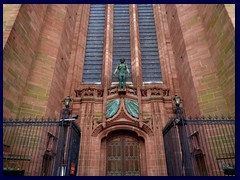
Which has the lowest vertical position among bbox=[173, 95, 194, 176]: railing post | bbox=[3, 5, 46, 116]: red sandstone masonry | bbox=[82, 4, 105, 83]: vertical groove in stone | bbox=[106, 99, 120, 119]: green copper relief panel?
bbox=[173, 95, 194, 176]: railing post

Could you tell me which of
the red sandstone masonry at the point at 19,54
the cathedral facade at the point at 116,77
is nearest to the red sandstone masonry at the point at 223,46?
the cathedral facade at the point at 116,77

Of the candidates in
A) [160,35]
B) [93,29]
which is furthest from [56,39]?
[160,35]

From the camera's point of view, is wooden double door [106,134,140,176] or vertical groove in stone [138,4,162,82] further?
vertical groove in stone [138,4,162,82]

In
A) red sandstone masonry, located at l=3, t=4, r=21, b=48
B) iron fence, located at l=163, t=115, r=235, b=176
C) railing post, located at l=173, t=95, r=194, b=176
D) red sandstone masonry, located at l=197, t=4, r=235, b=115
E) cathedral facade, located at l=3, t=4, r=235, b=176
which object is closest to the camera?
railing post, located at l=173, t=95, r=194, b=176

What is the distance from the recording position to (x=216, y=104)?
420 inches

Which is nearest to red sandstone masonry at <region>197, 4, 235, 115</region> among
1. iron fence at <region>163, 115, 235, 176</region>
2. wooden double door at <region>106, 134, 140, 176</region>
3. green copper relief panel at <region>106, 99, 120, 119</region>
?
iron fence at <region>163, 115, 235, 176</region>

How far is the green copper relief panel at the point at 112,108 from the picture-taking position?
36.5 feet

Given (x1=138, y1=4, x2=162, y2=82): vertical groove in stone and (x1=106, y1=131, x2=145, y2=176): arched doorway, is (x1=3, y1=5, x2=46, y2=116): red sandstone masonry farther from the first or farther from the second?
(x1=138, y1=4, x2=162, y2=82): vertical groove in stone

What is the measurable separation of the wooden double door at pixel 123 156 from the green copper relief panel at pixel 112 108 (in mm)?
1150

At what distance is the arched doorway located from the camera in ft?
33.7

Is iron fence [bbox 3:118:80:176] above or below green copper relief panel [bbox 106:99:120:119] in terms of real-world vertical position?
below

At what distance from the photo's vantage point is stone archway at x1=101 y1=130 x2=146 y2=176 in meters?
10.3

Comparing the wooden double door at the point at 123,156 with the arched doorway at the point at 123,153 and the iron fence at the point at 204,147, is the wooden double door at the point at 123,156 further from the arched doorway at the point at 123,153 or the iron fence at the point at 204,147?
the iron fence at the point at 204,147

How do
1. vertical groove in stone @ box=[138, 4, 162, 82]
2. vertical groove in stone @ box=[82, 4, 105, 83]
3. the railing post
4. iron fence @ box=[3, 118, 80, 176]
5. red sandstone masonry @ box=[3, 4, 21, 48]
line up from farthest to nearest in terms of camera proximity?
1. vertical groove in stone @ box=[82, 4, 105, 83]
2. vertical groove in stone @ box=[138, 4, 162, 82]
3. red sandstone masonry @ box=[3, 4, 21, 48]
4. iron fence @ box=[3, 118, 80, 176]
5. the railing post
